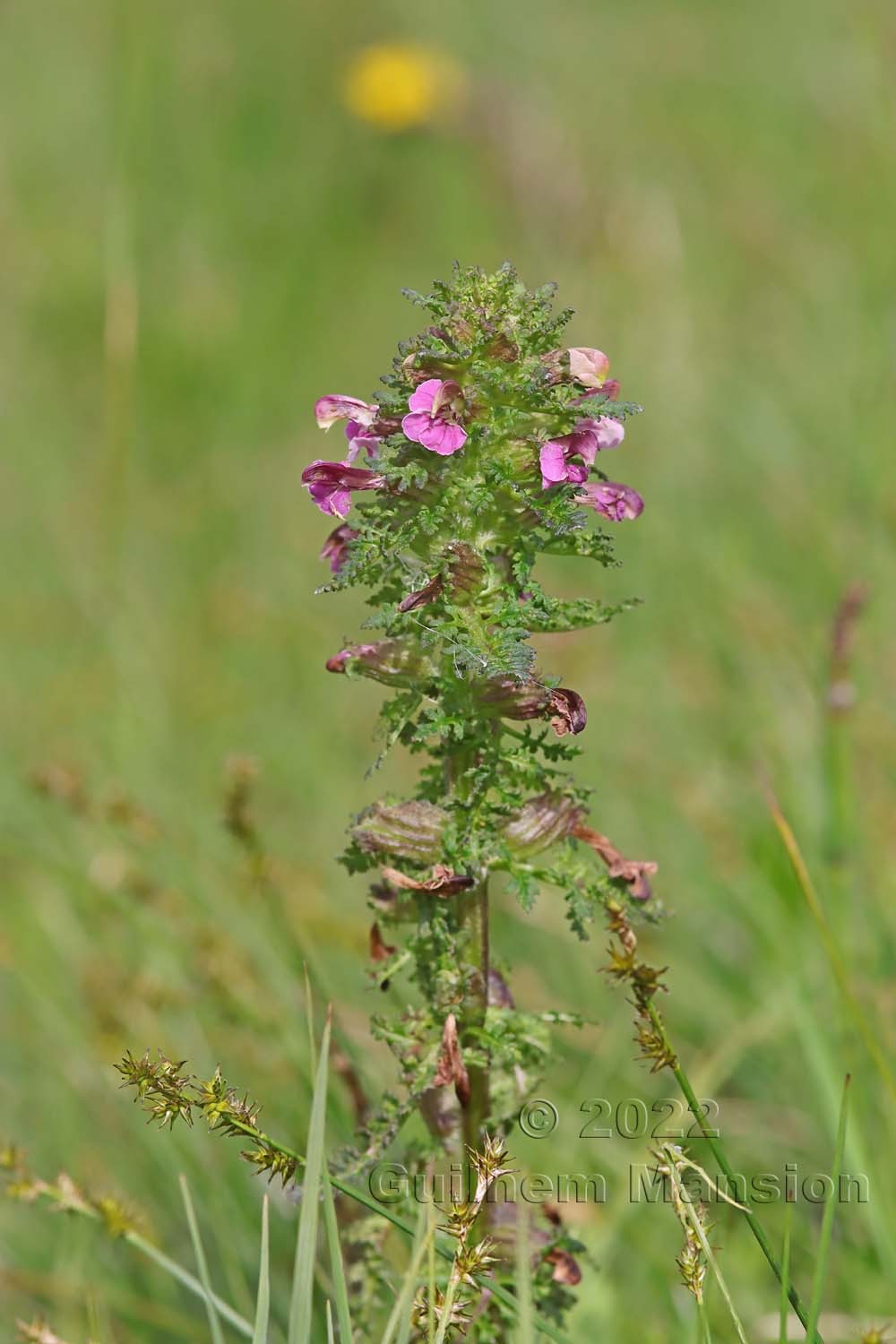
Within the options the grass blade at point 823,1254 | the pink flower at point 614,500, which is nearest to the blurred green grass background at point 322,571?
the grass blade at point 823,1254

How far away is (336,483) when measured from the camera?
62.7 inches

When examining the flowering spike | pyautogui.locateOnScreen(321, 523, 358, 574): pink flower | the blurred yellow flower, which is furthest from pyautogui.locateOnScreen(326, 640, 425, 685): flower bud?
the blurred yellow flower

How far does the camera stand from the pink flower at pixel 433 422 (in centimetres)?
143

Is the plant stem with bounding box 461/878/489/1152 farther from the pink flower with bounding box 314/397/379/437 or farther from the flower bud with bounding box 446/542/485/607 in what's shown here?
the pink flower with bounding box 314/397/379/437

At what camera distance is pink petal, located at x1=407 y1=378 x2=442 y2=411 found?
1.44 meters

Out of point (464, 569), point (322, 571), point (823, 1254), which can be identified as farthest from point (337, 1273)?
point (322, 571)

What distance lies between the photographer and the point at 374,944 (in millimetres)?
1670

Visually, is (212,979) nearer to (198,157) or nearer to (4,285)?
(4,285)

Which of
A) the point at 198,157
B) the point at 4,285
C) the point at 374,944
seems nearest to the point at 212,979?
the point at 374,944

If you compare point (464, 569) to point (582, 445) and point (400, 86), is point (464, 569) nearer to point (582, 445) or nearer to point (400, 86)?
point (582, 445)

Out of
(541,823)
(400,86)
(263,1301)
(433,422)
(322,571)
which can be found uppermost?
(400,86)

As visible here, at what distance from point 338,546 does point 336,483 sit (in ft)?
0.31

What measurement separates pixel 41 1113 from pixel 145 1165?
37 cm

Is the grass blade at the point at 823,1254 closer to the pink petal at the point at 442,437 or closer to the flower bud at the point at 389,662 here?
the flower bud at the point at 389,662
